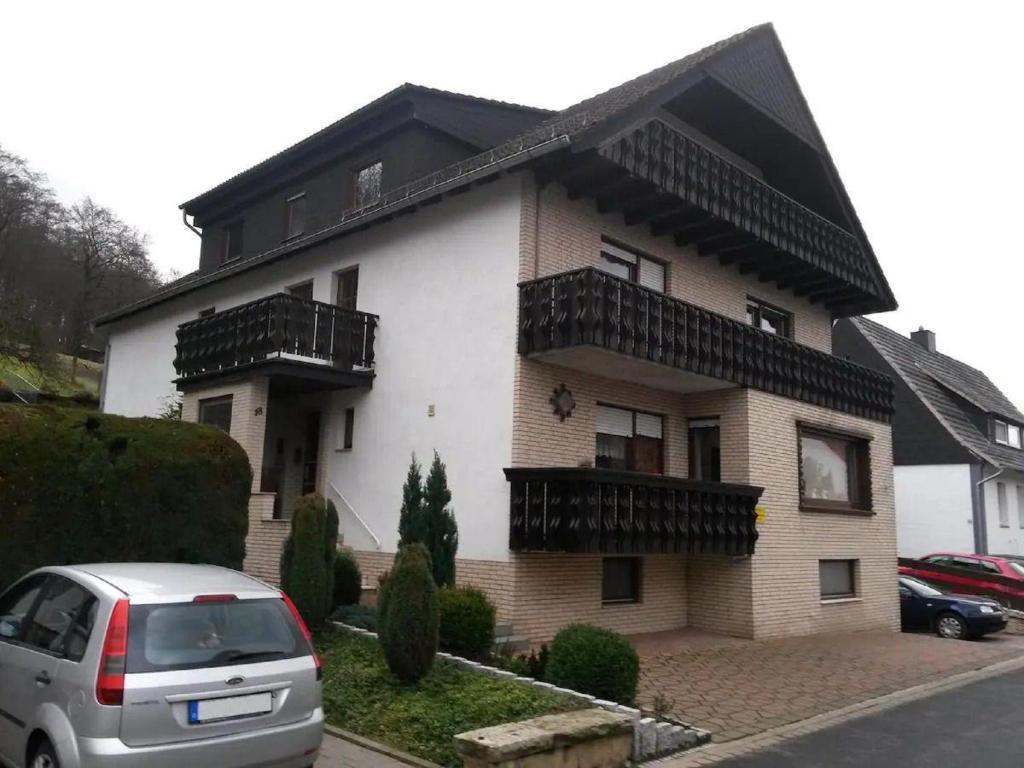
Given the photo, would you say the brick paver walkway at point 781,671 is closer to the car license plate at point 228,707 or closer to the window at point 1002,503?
the car license plate at point 228,707

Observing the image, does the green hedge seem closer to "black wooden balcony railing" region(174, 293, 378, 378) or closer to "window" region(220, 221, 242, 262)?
"black wooden balcony railing" region(174, 293, 378, 378)

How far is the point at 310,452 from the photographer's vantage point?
16.6 metres

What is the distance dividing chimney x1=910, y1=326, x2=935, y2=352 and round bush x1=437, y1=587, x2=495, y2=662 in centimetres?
3237

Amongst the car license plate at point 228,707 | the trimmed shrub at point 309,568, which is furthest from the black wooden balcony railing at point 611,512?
the car license plate at point 228,707

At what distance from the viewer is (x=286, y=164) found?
→ 18.9 m

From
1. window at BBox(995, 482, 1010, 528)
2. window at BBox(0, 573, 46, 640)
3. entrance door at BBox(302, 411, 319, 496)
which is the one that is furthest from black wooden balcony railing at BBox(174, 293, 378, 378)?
window at BBox(995, 482, 1010, 528)

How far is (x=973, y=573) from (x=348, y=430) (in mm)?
15613

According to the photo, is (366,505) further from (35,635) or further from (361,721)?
(35,635)

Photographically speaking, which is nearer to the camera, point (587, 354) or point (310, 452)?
point (587, 354)

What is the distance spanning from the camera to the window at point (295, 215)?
18.6 m

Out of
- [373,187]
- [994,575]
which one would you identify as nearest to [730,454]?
[373,187]

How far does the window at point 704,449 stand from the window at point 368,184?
7.67m

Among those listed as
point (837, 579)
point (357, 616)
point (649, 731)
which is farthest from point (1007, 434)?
point (649, 731)

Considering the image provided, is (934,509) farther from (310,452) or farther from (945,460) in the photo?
(310,452)
